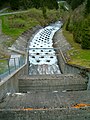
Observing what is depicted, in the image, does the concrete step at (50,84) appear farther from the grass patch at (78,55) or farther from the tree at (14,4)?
the tree at (14,4)

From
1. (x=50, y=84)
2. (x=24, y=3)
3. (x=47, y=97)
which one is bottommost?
(x=24, y=3)

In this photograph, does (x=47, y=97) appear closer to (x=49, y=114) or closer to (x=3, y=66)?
(x=49, y=114)

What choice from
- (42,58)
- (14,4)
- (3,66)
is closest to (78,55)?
(42,58)

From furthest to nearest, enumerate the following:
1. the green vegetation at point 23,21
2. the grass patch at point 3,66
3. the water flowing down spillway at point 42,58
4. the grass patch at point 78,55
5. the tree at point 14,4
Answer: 1. the tree at point 14,4
2. the green vegetation at point 23,21
3. the water flowing down spillway at point 42,58
4. the grass patch at point 78,55
5. the grass patch at point 3,66

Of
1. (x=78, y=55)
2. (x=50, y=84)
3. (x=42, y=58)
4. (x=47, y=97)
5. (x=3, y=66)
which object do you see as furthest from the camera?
(x=42, y=58)

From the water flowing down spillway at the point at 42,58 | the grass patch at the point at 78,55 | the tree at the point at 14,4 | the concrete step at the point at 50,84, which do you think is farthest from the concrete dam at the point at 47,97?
the tree at the point at 14,4

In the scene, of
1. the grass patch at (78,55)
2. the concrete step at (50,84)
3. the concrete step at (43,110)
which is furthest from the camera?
the grass patch at (78,55)

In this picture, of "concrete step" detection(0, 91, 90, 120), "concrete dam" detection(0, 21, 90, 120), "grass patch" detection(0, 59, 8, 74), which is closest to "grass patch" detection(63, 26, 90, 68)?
"concrete dam" detection(0, 21, 90, 120)

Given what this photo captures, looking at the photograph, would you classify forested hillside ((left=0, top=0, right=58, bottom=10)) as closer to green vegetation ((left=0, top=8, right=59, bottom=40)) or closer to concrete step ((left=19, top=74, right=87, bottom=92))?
green vegetation ((left=0, top=8, right=59, bottom=40))

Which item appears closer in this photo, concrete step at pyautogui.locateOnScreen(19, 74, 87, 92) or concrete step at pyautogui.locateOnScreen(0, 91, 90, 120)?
concrete step at pyautogui.locateOnScreen(0, 91, 90, 120)

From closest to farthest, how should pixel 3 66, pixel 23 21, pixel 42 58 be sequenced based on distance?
pixel 3 66 < pixel 42 58 < pixel 23 21

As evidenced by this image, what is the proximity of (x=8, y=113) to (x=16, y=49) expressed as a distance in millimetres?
17256

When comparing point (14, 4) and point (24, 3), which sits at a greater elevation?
point (24, 3)

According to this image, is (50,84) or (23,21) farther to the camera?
(23,21)
